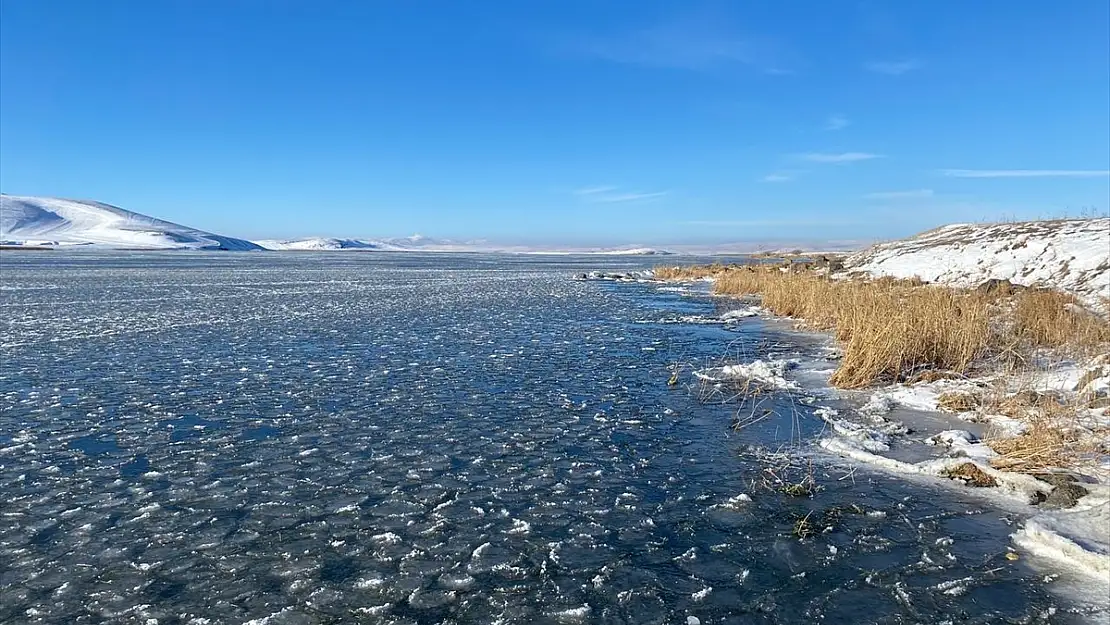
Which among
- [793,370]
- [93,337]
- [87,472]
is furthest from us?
[93,337]

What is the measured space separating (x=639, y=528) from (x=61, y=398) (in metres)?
8.83

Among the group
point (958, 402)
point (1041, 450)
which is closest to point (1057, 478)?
point (1041, 450)

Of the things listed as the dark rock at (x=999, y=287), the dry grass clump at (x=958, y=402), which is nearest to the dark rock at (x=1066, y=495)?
the dry grass clump at (x=958, y=402)

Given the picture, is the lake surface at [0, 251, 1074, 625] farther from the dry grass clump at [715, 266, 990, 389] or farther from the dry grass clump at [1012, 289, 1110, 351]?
the dry grass clump at [1012, 289, 1110, 351]

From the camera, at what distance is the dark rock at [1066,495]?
18.8 feet

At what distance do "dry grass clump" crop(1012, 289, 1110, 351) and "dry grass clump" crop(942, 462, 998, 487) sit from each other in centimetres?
560

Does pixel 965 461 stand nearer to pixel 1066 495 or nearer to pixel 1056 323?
pixel 1066 495

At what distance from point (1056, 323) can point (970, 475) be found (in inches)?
296

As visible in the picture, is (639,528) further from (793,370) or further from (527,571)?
(793,370)

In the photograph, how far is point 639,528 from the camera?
5.58m

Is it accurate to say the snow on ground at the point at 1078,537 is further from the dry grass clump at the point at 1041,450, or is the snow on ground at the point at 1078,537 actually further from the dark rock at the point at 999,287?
the dark rock at the point at 999,287

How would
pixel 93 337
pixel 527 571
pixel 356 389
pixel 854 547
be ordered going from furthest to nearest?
1. pixel 93 337
2. pixel 356 389
3. pixel 854 547
4. pixel 527 571

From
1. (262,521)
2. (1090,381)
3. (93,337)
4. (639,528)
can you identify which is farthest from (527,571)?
(93,337)

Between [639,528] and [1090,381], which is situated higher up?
[1090,381]
